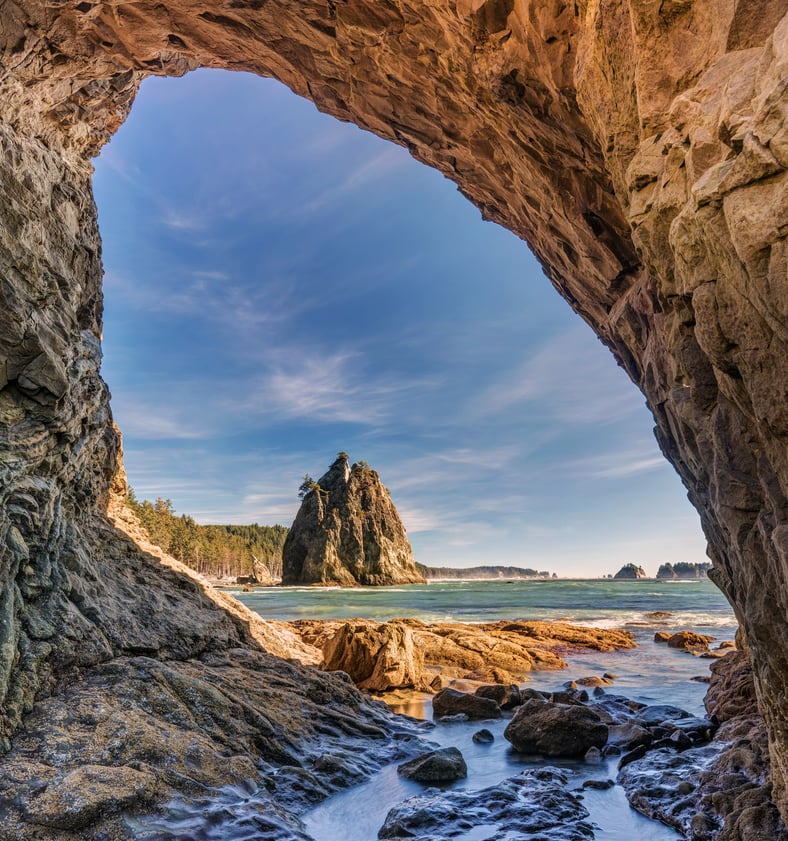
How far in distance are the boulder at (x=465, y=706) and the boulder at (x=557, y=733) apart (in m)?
2.13

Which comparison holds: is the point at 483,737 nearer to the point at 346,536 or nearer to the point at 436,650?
the point at 436,650

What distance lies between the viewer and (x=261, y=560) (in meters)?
132

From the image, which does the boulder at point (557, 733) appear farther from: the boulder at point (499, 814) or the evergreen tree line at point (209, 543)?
the evergreen tree line at point (209, 543)

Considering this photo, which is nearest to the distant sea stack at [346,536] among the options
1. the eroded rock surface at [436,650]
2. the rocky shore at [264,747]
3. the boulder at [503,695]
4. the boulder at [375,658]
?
the eroded rock surface at [436,650]

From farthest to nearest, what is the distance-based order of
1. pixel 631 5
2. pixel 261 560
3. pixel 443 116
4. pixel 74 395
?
pixel 261 560 → pixel 443 116 → pixel 74 395 → pixel 631 5

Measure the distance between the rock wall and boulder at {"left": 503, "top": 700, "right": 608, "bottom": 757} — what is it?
3.88m

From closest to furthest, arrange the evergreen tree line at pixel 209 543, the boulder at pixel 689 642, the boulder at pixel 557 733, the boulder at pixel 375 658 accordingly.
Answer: the boulder at pixel 557 733 < the boulder at pixel 375 658 < the boulder at pixel 689 642 < the evergreen tree line at pixel 209 543

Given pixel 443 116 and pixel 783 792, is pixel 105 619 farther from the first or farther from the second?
pixel 443 116

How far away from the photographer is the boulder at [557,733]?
9.66 metres

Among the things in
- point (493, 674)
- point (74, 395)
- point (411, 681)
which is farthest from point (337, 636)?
point (74, 395)

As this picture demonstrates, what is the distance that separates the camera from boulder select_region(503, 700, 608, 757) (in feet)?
31.7

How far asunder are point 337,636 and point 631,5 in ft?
51.2

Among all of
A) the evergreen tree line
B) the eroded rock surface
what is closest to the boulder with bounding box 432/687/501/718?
the eroded rock surface

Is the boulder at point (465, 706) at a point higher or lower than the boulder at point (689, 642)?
higher
